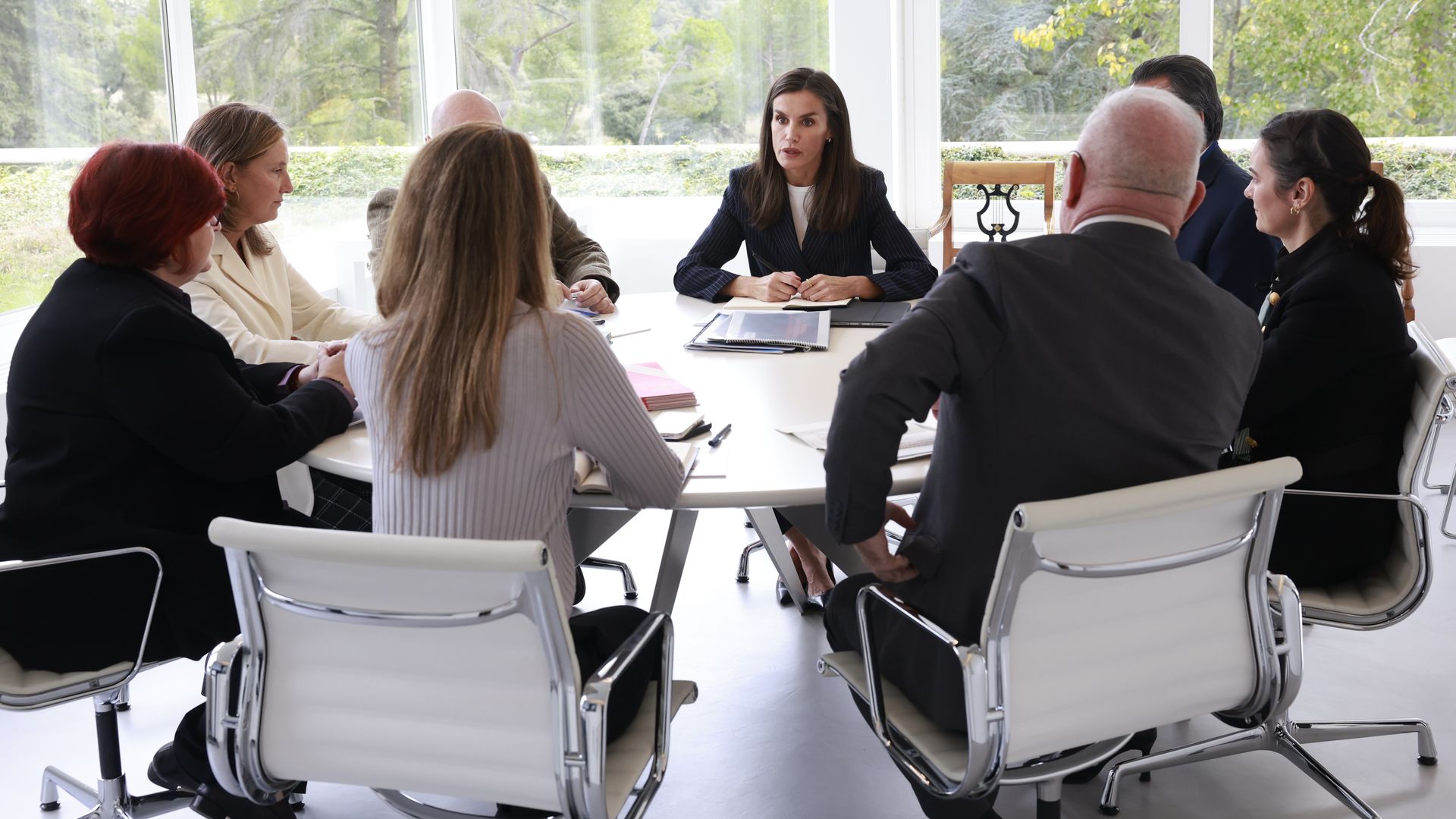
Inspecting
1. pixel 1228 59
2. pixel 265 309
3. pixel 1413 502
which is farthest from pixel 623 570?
pixel 1228 59

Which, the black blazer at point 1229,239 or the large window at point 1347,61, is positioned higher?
the large window at point 1347,61

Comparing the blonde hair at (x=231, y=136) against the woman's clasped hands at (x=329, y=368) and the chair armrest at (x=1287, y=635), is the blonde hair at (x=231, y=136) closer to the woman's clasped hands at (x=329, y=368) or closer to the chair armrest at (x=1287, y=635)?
the woman's clasped hands at (x=329, y=368)

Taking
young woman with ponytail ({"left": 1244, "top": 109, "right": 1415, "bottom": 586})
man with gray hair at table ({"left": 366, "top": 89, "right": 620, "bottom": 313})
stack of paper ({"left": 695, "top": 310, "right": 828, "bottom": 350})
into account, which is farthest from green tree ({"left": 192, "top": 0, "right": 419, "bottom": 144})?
young woman with ponytail ({"left": 1244, "top": 109, "right": 1415, "bottom": 586})

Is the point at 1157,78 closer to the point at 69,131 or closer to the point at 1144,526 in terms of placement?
the point at 1144,526

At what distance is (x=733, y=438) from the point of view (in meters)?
2.13

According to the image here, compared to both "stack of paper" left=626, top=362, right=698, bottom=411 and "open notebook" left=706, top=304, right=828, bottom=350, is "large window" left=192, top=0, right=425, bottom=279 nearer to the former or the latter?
"open notebook" left=706, top=304, right=828, bottom=350

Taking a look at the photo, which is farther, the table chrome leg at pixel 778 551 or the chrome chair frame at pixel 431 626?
the table chrome leg at pixel 778 551

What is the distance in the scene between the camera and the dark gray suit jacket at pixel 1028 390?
1565 millimetres

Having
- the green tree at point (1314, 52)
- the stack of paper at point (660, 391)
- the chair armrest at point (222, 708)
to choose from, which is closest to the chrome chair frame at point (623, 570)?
the stack of paper at point (660, 391)

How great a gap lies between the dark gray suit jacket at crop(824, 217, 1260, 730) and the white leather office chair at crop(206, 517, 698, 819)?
43cm

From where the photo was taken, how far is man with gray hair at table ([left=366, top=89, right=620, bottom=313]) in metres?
3.41

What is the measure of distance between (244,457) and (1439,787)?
7.48ft

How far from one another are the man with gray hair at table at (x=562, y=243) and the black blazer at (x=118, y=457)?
4.58ft

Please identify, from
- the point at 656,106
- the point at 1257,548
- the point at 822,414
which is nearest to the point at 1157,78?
the point at 822,414
